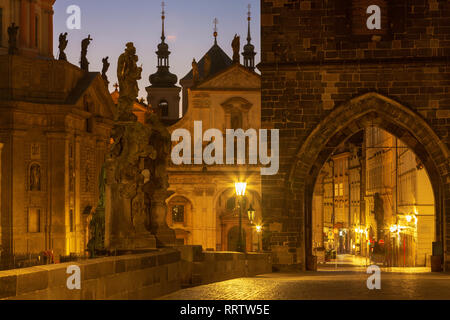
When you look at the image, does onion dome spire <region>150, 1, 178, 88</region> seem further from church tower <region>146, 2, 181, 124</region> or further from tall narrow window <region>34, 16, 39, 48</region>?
tall narrow window <region>34, 16, 39, 48</region>

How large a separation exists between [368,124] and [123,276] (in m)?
15.8

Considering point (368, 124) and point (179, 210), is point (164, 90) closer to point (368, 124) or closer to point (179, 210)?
point (179, 210)

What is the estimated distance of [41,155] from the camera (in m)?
47.9

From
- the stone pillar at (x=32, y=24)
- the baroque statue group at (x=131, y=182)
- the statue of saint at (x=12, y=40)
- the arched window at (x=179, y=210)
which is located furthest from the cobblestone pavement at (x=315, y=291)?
the stone pillar at (x=32, y=24)

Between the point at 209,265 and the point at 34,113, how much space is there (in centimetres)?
3231

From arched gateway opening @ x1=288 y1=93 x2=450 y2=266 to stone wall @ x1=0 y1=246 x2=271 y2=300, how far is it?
266 inches

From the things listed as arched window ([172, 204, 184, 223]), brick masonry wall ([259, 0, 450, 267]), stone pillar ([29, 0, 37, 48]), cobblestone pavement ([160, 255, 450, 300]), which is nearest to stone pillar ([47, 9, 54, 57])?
stone pillar ([29, 0, 37, 48])

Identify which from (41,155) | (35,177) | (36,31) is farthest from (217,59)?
(35,177)

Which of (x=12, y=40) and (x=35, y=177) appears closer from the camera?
(x=35, y=177)

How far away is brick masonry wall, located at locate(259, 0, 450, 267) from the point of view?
24.5m

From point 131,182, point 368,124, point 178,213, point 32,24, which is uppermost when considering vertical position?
point 32,24

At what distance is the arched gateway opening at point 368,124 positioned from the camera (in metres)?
24.5

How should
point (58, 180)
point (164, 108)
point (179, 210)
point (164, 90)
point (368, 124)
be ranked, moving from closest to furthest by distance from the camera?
point (368, 124) → point (58, 180) → point (179, 210) → point (164, 108) → point (164, 90)

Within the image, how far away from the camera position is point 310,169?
2520 centimetres
